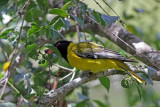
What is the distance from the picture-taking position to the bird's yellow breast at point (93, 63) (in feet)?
10.1

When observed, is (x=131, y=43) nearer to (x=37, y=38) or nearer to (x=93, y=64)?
(x=93, y=64)

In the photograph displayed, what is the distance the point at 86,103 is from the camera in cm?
359

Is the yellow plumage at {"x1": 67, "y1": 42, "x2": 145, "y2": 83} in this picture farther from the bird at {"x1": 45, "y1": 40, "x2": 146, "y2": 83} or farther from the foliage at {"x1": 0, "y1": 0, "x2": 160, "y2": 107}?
the foliage at {"x1": 0, "y1": 0, "x2": 160, "y2": 107}

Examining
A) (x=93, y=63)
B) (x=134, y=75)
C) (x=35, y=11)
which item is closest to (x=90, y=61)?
(x=93, y=63)

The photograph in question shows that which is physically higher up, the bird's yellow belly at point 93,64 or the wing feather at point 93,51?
the wing feather at point 93,51

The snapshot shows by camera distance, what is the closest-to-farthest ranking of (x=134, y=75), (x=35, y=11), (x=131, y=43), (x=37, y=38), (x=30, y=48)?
(x=30, y=48) → (x=134, y=75) → (x=35, y=11) → (x=37, y=38) → (x=131, y=43)

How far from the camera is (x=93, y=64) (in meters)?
3.19

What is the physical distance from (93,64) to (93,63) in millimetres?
17

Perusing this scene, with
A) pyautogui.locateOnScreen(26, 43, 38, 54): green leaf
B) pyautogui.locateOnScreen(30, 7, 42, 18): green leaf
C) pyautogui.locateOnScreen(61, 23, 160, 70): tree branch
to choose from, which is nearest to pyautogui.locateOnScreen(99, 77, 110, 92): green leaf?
pyautogui.locateOnScreen(61, 23, 160, 70): tree branch

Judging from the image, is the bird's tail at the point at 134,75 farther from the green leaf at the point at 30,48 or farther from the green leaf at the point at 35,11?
the green leaf at the point at 35,11

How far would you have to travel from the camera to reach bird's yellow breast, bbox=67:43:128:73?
3.09 m

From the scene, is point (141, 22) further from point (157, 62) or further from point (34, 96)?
point (34, 96)

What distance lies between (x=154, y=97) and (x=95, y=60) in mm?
1856

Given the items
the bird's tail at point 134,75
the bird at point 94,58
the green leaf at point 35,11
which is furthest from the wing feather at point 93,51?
the green leaf at point 35,11
